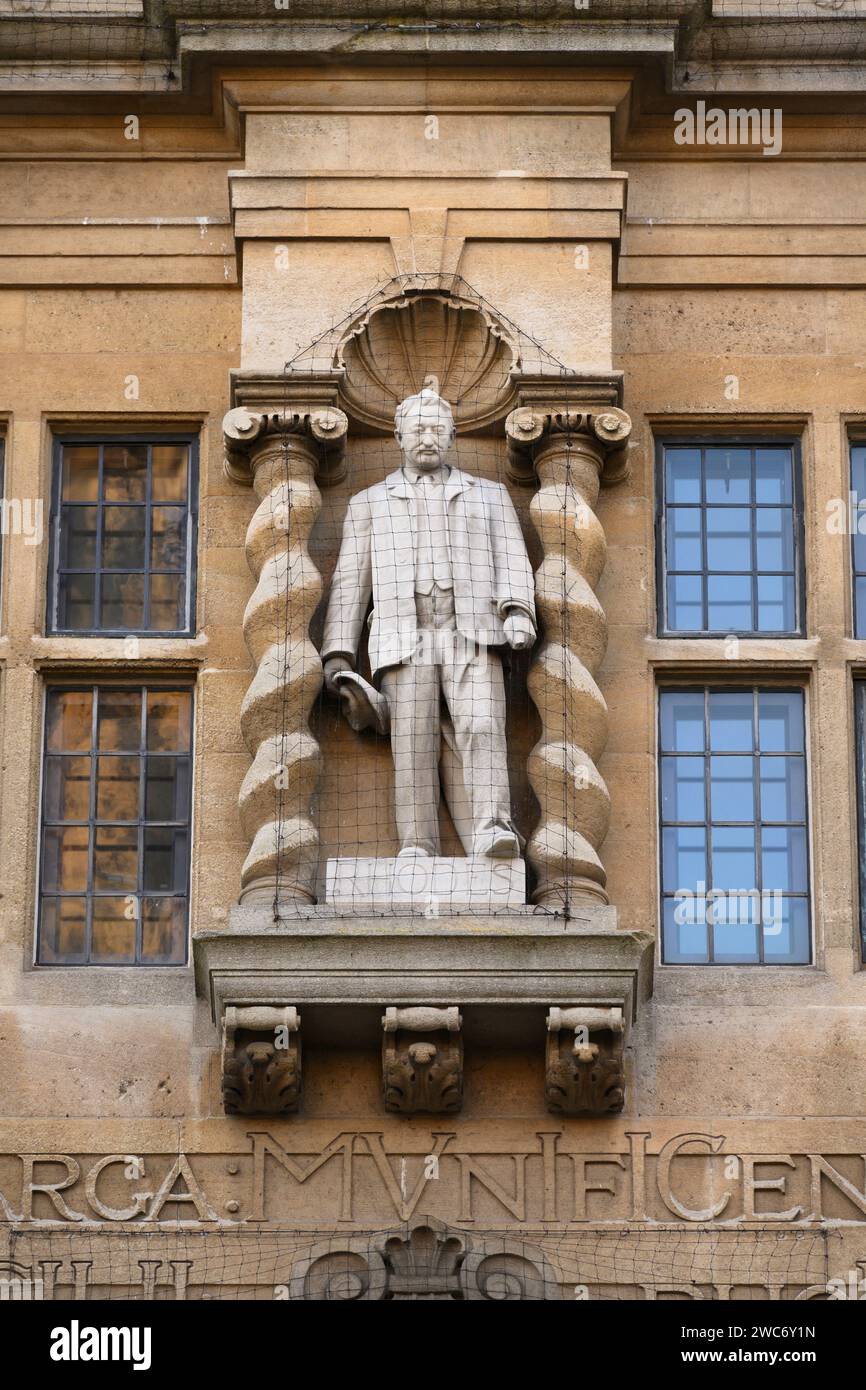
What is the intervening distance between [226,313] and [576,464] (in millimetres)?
1730

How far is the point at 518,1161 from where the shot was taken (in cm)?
1478

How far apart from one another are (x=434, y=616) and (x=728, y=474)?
1.58 m

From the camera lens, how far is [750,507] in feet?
53.0

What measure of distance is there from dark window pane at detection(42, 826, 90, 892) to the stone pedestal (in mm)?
1130

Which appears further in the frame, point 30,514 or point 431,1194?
point 30,514

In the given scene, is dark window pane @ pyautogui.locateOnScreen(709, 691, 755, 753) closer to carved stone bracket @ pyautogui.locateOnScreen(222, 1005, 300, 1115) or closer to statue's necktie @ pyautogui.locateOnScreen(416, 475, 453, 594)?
statue's necktie @ pyautogui.locateOnScreen(416, 475, 453, 594)

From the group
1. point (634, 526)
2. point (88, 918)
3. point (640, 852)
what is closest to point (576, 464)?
point (634, 526)

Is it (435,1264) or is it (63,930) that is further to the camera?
(63,930)

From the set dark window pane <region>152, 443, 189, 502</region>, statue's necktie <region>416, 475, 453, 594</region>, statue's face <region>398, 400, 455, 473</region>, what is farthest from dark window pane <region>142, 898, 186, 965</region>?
statue's face <region>398, 400, 455, 473</region>

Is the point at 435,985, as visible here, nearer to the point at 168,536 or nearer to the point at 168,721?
the point at 168,721

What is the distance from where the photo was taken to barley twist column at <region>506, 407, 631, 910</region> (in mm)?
15039

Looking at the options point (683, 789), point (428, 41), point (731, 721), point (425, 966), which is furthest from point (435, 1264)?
point (428, 41)
